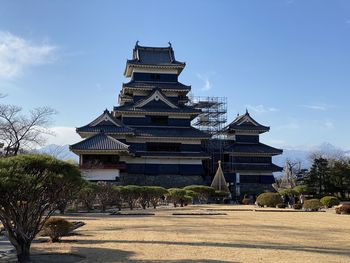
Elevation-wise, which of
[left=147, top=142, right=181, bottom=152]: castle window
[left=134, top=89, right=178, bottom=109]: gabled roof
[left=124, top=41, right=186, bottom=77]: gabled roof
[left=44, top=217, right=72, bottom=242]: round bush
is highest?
[left=124, top=41, right=186, bottom=77]: gabled roof

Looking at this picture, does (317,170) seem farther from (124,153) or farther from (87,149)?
(87,149)

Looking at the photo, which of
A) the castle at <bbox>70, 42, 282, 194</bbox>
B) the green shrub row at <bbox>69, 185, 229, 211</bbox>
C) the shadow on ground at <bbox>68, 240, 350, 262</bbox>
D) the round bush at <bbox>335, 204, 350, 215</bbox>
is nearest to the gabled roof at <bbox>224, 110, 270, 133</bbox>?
the castle at <bbox>70, 42, 282, 194</bbox>

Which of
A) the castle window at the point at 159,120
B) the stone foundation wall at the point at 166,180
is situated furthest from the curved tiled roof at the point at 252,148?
the castle window at the point at 159,120

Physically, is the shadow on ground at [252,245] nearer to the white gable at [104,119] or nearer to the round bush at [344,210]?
the round bush at [344,210]

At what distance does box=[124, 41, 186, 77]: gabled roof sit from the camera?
5972 centimetres

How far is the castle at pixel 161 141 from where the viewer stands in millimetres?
49438

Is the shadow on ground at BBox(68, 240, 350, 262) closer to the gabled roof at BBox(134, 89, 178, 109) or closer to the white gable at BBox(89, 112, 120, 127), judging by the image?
the white gable at BBox(89, 112, 120, 127)

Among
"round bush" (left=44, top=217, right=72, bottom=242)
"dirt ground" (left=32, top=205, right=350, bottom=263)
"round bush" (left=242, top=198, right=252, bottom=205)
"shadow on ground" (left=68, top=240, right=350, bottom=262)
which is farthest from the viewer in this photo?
"round bush" (left=242, top=198, right=252, bottom=205)

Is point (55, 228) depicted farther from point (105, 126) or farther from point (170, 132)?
point (170, 132)

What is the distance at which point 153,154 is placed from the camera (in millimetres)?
54938

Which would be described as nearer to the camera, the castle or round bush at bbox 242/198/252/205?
the castle

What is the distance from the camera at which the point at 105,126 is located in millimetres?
53781

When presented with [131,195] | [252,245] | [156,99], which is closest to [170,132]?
[156,99]

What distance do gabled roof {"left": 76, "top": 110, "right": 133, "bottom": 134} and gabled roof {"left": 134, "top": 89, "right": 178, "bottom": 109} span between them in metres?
3.99
